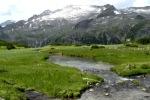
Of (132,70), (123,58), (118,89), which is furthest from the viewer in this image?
(123,58)

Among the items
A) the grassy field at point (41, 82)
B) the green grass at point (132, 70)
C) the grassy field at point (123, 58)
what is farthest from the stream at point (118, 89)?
the grassy field at point (123, 58)

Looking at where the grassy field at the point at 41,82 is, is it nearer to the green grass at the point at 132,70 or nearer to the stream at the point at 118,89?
the stream at the point at 118,89

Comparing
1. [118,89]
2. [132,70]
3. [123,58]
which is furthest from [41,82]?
[123,58]

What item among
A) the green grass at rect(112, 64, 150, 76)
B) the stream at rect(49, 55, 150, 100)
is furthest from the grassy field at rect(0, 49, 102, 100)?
the green grass at rect(112, 64, 150, 76)

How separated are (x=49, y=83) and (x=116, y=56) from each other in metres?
41.9

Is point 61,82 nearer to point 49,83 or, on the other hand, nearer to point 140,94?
point 49,83

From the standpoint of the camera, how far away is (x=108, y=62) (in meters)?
85.9

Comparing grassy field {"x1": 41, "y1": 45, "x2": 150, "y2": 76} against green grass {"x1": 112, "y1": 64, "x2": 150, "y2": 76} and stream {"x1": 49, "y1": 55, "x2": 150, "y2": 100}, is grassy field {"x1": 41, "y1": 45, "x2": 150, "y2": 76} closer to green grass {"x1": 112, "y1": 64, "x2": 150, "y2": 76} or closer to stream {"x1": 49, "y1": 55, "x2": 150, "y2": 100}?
green grass {"x1": 112, "y1": 64, "x2": 150, "y2": 76}

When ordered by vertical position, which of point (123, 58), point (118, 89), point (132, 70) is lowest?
point (118, 89)

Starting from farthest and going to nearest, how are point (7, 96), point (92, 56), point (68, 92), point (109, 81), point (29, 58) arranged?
point (92, 56)
point (29, 58)
point (109, 81)
point (68, 92)
point (7, 96)

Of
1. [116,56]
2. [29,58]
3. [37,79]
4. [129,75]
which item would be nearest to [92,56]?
[116,56]

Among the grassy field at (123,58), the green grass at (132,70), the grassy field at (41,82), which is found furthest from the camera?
the grassy field at (123,58)

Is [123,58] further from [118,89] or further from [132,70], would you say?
[118,89]

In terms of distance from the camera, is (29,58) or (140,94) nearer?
(140,94)
